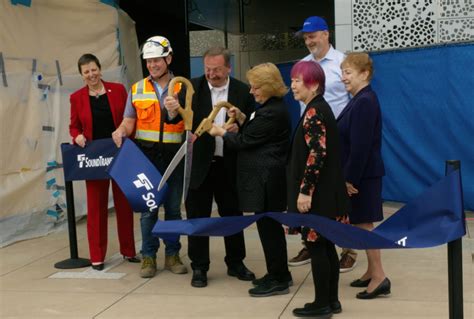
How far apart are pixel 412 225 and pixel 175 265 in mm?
2557

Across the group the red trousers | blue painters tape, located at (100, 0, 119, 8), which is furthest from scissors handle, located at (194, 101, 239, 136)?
blue painters tape, located at (100, 0, 119, 8)

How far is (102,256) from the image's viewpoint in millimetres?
6273

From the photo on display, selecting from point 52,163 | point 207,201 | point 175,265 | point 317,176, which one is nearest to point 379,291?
point 317,176

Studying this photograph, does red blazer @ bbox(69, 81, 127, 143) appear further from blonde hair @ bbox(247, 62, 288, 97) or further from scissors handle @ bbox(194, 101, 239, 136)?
blonde hair @ bbox(247, 62, 288, 97)

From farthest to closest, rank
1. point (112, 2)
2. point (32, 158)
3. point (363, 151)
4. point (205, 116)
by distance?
1. point (112, 2)
2. point (32, 158)
3. point (205, 116)
4. point (363, 151)

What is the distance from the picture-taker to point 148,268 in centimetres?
599

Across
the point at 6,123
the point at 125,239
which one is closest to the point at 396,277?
the point at 125,239

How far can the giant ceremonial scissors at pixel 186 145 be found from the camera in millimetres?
5215

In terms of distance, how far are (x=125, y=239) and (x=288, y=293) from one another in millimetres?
1808

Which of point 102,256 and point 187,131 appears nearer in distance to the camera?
point 187,131

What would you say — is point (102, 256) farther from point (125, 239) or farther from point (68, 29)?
point (68, 29)

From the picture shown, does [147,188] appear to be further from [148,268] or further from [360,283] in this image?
[360,283]

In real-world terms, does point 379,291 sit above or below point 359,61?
below

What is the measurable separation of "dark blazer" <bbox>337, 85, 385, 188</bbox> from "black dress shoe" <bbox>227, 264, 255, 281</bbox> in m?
1.25
